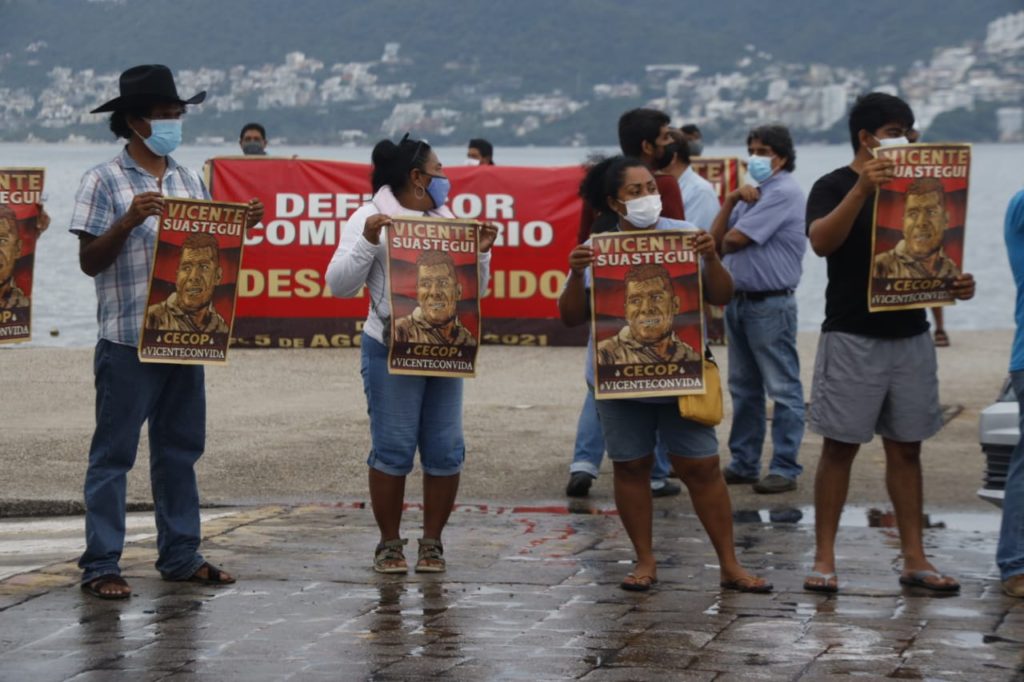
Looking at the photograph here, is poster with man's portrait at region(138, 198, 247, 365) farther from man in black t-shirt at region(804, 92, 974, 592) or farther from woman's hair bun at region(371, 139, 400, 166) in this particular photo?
man in black t-shirt at region(804, 92, 974, 592)

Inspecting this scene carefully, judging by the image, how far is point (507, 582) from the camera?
7.70 meters

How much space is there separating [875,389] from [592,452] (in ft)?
9.38

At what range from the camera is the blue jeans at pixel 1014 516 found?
7598 millimetres

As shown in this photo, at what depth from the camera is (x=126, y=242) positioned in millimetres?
7422

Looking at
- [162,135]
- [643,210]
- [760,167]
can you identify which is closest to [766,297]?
[760,167]

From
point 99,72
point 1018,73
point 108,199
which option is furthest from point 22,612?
point 1018,73

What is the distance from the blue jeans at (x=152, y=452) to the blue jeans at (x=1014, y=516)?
3.19 meters

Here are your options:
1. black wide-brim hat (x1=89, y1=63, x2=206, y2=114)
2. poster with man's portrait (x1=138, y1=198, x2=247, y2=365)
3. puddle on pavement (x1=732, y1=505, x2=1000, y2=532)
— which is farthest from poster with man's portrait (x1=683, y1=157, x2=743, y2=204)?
black wide-brim hat (x1=89, y1=63, x2=206, y2=114)

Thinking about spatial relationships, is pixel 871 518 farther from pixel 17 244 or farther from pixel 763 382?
pixel 17 244

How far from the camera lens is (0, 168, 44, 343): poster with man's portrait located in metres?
8.15

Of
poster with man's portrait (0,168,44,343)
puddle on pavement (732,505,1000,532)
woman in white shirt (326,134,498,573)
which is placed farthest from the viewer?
puddle on pavement (732,505,1000,532)

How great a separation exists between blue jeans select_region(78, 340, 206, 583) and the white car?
3419 mm

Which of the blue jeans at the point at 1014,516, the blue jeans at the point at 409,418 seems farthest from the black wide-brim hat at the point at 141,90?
the blue jeans at the point at 1014,516

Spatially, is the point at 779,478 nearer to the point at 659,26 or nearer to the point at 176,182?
the point at 176,182
